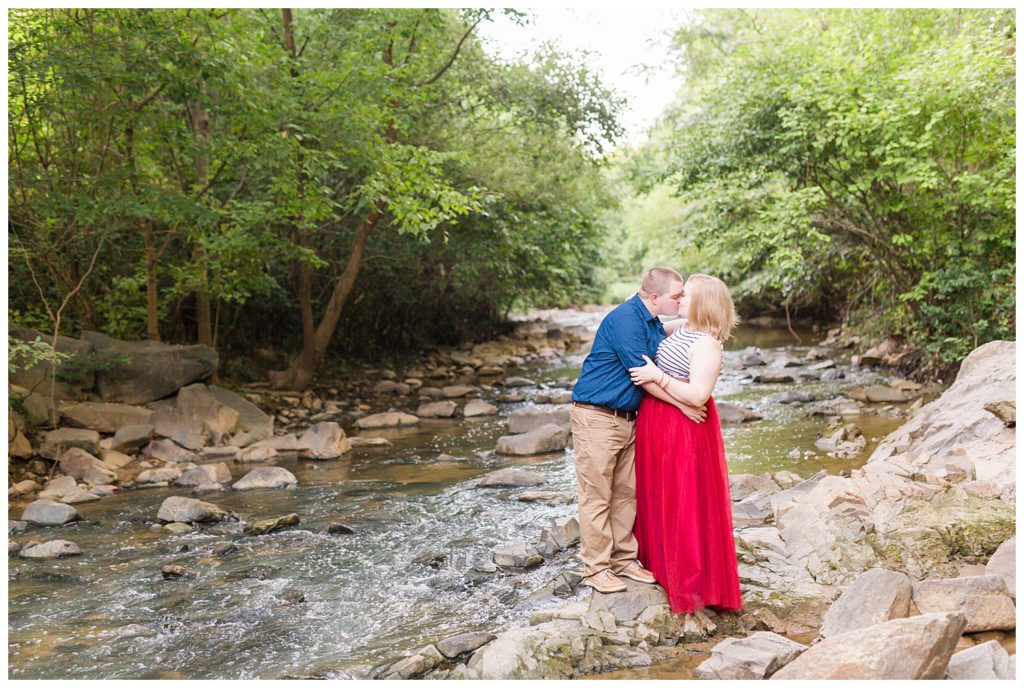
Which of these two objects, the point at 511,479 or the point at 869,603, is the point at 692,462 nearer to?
the point at 869,603

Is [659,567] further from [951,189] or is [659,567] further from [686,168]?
[686,168]

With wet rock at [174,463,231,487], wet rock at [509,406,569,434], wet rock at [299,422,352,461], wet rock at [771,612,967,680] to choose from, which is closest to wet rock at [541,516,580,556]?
wet rock at [771,612,967,680]

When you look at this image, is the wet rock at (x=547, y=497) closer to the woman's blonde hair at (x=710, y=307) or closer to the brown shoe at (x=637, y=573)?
the brown shoe at (x=637, y=573)

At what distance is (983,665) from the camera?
12.8ft

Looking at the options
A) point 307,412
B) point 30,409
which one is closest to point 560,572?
point 30,409

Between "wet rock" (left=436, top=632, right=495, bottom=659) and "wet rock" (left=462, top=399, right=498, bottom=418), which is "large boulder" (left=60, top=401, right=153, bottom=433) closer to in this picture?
"wet rock" (left=462, top=399, right=498, bottom=418)

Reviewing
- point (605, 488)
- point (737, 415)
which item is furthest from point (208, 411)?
point (605, 488)

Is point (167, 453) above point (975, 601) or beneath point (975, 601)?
beneath

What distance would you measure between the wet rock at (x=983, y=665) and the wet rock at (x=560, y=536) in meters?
3.54

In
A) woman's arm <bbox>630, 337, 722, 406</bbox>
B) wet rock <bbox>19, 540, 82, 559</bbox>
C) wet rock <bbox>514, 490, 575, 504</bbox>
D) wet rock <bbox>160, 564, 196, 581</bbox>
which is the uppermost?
woman's arm <bbox>630, 337, 722, 406</bbox>

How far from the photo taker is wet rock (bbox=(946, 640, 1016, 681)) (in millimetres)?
3830

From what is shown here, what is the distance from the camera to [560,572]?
6414 millimetres

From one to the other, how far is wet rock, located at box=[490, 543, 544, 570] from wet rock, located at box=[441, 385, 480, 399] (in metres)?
10.8

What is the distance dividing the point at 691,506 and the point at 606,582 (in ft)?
2.28
